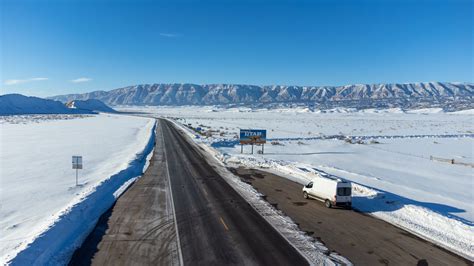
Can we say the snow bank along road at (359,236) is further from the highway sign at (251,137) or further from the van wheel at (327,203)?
the highway sign at (251,137)

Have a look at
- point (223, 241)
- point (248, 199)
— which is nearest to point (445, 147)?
point (248, 199)

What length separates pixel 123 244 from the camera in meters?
15.0

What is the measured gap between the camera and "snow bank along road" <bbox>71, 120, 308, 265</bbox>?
1387 cm

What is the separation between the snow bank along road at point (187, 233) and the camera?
13.9m

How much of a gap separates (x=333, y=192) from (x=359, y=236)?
492 centimetres

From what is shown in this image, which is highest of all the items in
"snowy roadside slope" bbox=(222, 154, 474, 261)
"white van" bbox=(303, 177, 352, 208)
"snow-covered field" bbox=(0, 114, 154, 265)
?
"white van" bbox=(303, 177, 352, 208)

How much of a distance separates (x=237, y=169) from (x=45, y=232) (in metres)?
21.8

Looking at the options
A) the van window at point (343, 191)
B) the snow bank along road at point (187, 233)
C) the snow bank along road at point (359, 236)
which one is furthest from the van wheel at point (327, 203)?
the snow bank along road at point (187, 233)

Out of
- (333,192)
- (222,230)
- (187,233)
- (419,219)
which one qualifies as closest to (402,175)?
(333,192)

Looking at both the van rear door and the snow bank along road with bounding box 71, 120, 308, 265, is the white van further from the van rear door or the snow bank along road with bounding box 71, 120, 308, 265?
the snow bank along road with bounding box 71, 120, 308, 265

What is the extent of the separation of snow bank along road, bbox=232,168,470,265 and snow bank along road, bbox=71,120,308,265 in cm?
212

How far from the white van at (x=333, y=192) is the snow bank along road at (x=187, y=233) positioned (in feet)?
15.5

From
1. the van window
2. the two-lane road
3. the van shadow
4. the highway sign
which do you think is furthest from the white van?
the highway sign

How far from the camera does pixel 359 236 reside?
16.8 m
